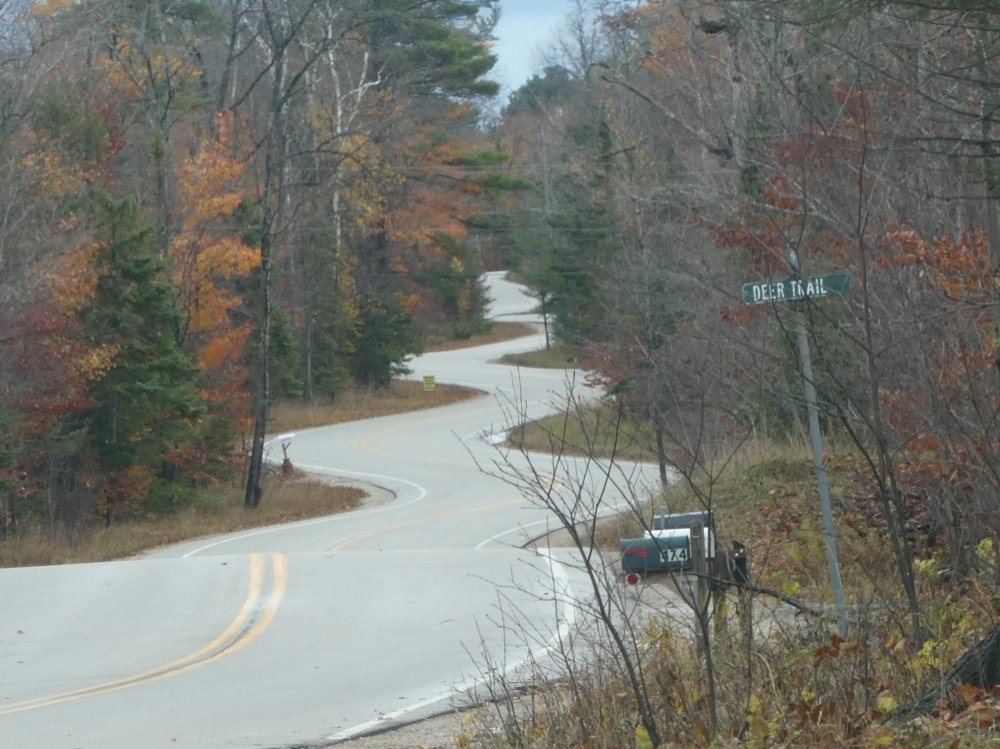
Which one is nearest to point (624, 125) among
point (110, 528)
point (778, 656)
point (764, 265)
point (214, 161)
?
point (214, 161)

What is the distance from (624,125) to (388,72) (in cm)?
1756

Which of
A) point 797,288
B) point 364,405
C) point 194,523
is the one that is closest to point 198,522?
point 194,523

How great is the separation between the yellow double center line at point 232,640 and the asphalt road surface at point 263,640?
28 mm

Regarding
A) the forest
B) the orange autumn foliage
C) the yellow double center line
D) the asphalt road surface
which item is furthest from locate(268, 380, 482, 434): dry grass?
the yellow double center line

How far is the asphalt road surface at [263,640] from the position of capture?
909 cm

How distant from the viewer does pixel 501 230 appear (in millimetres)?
69750

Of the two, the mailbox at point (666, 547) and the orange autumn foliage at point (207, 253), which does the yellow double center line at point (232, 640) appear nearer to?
the mailbox at point (666, 547)

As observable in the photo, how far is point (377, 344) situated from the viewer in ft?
182

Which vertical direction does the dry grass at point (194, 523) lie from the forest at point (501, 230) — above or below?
below

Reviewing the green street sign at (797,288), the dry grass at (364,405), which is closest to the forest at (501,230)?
the green street sign at (797,288)

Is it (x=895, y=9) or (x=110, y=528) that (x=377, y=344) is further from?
(x=895, y=9)

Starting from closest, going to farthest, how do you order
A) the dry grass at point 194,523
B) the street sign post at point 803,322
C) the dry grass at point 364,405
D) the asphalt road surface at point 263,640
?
the street sign post at point 803,322 < the asphalt road surface at point 263,640 < the dry grass at point 194,523 < the dry grass at point 364,405

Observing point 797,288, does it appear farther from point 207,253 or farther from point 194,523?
point 207,253

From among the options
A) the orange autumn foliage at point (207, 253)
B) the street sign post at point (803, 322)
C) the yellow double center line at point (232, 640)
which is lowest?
the yellow double center line at point (232, 640)
